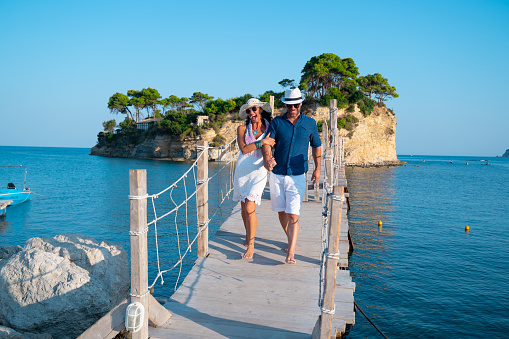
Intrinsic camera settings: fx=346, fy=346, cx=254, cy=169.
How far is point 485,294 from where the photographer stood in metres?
8.05

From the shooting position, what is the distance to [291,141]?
418cm

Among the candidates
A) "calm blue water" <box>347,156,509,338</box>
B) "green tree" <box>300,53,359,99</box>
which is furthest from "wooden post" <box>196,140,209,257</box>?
"green tree" <box>300,53,359,99</box>

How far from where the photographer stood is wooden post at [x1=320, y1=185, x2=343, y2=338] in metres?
2.46

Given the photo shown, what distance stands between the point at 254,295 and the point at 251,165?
65.3 inches

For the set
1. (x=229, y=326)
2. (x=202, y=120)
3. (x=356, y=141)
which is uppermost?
(x=202, y=120)

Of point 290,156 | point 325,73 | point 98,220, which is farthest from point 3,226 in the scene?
A: point 325,73

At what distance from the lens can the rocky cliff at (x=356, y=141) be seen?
48125 mm

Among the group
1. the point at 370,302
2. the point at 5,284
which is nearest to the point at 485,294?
the point at 370,302

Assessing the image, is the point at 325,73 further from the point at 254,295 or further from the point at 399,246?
the point at 254,295

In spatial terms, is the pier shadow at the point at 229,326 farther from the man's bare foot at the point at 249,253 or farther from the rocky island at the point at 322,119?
the rocky island at the point at 322,119

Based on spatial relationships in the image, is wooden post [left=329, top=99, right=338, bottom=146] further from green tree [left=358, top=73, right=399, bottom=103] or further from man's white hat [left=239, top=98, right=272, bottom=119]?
green tree [left=358, top=73, right=399, bottom=103]

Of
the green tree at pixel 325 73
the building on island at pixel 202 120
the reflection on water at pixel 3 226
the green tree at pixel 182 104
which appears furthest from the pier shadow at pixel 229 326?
the green tree at pixel 182 104

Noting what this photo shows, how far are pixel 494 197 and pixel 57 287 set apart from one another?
2879cm

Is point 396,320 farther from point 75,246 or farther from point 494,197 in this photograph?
point 494,197
